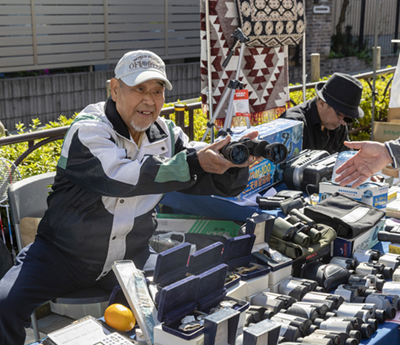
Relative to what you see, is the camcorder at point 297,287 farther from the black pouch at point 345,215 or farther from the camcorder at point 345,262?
the black pouch at point 345,215

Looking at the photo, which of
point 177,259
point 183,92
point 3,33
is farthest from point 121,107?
point 183,92

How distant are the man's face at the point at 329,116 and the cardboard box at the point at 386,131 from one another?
148 cm

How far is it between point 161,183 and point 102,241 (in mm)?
524

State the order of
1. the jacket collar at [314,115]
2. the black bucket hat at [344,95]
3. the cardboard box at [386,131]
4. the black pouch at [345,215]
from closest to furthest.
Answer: the black pouch at [345,215] → the black bucket hat at [344,95] → the jacket collar at [314,115] → the cardboard box at [386,131]

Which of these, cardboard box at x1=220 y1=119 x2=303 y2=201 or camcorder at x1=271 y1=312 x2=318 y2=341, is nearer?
camcorder at x1=271 y1=312 x2=318 y2=341

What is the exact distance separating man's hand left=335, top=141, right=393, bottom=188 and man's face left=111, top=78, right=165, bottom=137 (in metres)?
1.03

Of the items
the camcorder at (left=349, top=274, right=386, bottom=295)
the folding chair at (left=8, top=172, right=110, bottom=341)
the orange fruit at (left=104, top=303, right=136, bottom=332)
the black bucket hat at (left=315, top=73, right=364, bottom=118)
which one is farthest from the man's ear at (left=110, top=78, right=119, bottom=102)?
the black bucket hat at (left=315, top=73, right=364, bottom=118)

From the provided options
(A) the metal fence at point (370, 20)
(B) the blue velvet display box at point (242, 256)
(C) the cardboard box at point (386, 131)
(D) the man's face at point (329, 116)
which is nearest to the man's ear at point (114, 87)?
(B) the blue velvet display box at point (242, 256)

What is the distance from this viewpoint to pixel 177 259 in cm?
175

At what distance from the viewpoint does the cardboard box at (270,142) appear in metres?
3.04

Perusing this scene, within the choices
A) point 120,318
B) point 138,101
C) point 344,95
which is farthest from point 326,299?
point 344,95

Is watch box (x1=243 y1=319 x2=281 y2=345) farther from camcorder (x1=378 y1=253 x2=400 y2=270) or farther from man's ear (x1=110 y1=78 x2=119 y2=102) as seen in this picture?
man's ear (x1=110 y1=78 x2=119 y2=102)

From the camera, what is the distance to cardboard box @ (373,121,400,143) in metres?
5.30

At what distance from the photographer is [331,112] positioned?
4.03m
